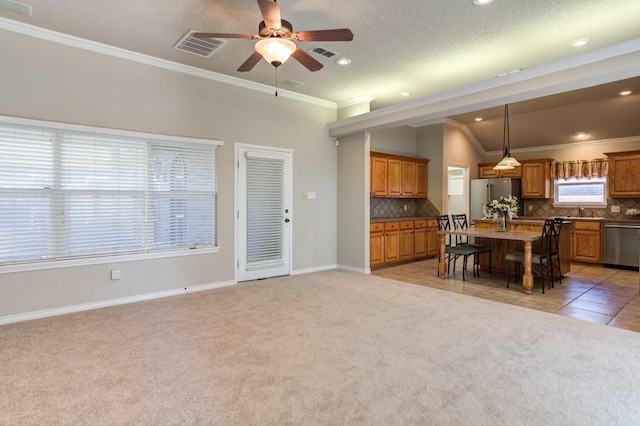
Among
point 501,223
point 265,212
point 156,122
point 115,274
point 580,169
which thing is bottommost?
point 115,274

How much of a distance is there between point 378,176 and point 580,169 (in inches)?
177

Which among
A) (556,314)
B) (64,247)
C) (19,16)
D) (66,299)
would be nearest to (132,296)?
(66,299)

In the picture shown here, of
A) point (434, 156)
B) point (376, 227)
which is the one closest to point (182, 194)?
point (376, 227)

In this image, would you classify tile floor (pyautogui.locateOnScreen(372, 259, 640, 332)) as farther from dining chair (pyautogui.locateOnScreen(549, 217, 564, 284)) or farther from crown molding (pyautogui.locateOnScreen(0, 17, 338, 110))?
crown molding (pyautogui.locateOnScreen(0, 17, 338, 110))

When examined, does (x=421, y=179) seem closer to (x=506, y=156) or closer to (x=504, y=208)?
(x=506, y=156)

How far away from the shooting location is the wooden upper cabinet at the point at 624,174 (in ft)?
20.9

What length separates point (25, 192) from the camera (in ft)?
11.7

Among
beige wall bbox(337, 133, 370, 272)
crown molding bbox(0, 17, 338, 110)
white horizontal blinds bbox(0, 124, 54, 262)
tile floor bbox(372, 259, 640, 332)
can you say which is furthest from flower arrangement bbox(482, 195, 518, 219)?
white horizontal blinds bbox(0, 124, 54, 262)

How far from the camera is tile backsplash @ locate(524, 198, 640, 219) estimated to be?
677 centimetres

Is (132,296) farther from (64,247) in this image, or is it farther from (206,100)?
(206,100)

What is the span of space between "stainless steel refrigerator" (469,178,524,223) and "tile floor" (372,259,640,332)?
215 centimetres

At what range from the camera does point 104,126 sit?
400cm

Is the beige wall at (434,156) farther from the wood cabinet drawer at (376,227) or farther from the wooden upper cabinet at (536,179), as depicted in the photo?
the wood cabinet drawer at (376,227)

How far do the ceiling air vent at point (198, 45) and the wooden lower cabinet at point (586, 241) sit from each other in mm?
7310
